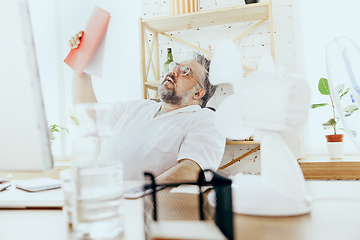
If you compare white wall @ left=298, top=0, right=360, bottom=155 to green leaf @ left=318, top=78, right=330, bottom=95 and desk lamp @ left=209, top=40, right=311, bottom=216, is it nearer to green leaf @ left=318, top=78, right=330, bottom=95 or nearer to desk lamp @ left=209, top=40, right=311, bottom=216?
green leaf @ left=318, top=78, right=330, bottom=95

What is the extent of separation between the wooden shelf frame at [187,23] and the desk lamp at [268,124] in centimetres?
167

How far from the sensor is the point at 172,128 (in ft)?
5.46

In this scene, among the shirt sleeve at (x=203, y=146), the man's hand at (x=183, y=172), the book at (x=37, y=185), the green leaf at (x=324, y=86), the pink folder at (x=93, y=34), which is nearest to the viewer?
the book at (x=37, y=185)

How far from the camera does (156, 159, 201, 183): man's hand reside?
1.17 meters

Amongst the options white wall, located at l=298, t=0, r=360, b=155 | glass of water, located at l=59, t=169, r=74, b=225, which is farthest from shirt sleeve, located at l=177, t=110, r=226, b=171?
white wall, located at l=298, t=0, r=360, b=155

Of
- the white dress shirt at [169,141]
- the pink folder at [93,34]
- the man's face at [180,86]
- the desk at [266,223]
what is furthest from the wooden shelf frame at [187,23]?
the desk at [266,223]

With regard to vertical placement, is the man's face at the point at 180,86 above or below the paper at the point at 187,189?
above

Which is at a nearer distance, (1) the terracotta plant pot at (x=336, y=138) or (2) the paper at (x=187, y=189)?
(2) the paper at (x=187, y=189)

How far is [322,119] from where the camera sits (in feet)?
7.97

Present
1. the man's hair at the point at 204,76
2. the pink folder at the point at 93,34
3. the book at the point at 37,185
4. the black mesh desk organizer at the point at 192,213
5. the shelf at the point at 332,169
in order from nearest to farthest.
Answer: the black mesh desk organizer at the point at 192,213 → the book at the point at 37,185 → the pink folder at the point at 93,34 → the shelf at the point at 332,169 → the man's hair at the point at 204,76

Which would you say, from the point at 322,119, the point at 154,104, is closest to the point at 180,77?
the point at 154,104

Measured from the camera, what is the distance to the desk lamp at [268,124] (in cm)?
45

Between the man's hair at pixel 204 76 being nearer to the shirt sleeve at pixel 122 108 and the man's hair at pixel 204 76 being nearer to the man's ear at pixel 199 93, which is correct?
the man's ear at pixel 199 93

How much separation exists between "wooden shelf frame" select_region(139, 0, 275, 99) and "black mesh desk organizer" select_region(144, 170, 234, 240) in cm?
182
